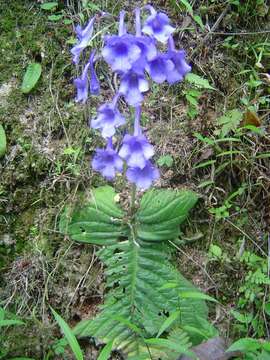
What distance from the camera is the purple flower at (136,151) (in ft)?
7.06

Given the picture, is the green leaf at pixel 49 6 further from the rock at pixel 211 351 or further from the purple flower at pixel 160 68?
the rock at pixel 211 351

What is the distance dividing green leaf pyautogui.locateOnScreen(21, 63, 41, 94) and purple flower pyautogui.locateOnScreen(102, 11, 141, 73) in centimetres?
128

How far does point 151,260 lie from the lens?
2.67 m

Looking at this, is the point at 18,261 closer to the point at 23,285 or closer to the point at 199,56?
the point at 23,285

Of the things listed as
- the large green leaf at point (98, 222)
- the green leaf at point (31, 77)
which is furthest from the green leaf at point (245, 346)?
the green leaf at point (31, 77)

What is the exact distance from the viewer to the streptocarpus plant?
218cm

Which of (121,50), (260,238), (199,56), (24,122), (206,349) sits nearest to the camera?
(121,50)

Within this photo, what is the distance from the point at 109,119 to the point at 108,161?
207 millimetres

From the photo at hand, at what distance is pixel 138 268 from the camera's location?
8.70 feet

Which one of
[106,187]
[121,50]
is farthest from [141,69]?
[106,187]

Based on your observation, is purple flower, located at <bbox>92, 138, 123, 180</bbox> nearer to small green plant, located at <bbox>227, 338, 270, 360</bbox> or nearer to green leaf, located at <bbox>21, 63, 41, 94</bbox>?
small green plant, located at <bbox>227, 338, 270, 360</bbox>

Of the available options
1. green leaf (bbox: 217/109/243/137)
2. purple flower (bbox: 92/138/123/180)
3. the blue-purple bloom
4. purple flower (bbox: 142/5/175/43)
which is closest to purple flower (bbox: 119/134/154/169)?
the blue-purple bloom

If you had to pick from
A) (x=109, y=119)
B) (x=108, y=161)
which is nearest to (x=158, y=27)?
(x=109, y=119)

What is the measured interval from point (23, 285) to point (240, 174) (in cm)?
127
